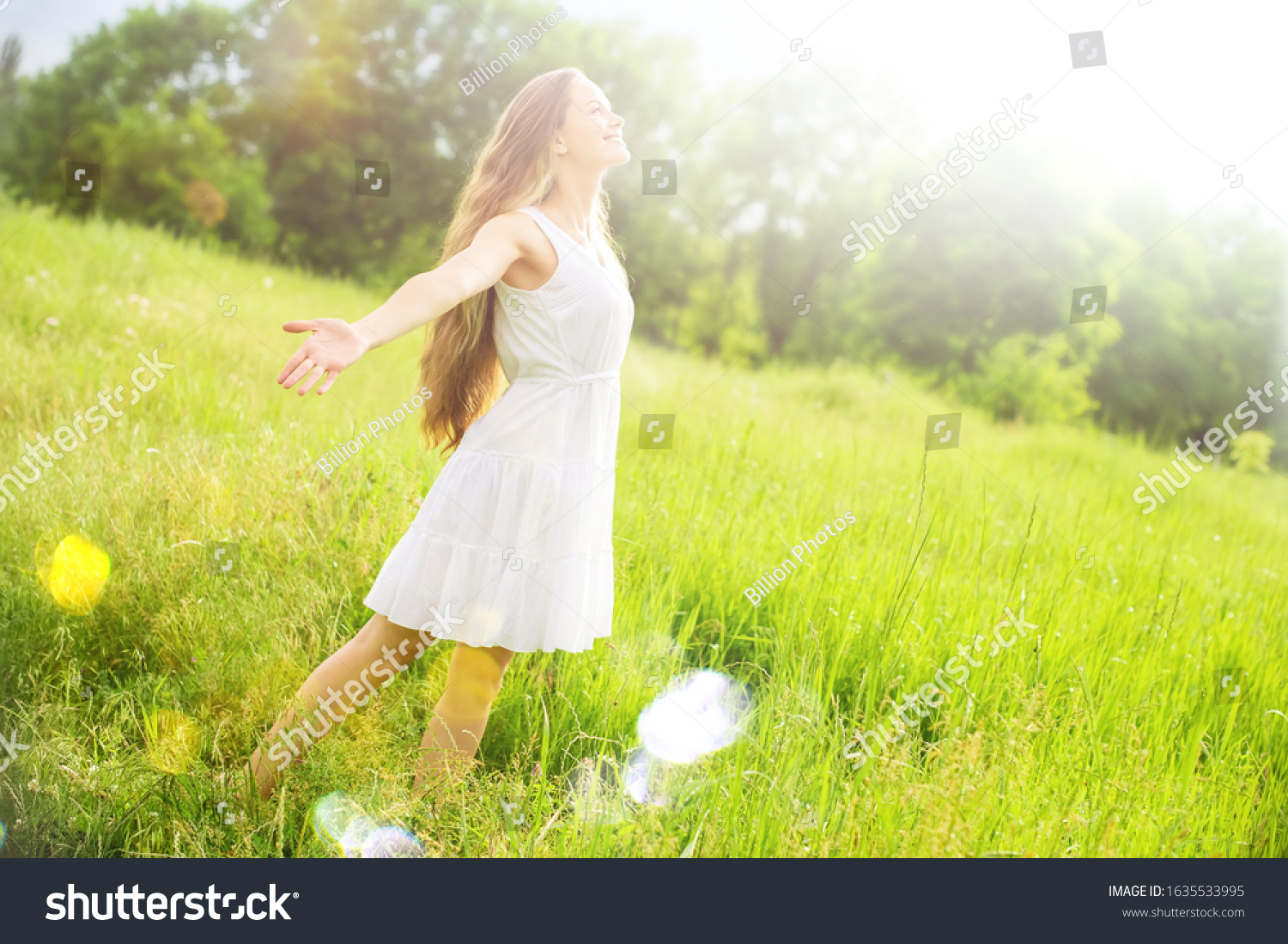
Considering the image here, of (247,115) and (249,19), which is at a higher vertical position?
(249,19)

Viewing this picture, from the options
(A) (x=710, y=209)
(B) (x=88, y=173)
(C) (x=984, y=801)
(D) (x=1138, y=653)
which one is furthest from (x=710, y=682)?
(A) (x=710, y=209)

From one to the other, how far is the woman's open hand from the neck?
72cm

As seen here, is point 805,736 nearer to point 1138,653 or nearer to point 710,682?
point 710,682

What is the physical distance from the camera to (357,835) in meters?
2.09

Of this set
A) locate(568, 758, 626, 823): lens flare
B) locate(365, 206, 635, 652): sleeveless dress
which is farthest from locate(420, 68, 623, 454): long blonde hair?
→ locate(568, 758, 626, 823): lens flare

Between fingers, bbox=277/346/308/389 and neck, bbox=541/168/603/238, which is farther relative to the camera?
neck, bbox=541/168/603/238

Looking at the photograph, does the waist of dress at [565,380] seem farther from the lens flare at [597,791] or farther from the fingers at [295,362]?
the lens flare at [597,791]

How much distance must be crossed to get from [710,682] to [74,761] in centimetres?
188

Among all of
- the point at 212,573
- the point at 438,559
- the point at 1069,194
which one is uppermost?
the point at 1069,194

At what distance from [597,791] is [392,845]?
55 cm

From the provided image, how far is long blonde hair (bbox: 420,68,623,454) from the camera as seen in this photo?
2.11m

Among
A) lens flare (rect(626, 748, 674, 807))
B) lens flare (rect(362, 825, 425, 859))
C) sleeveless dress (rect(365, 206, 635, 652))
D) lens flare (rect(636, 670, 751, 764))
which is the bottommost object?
lens flare (rect(362, 825, 425, 859))

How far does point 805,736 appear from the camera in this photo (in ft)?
7.79

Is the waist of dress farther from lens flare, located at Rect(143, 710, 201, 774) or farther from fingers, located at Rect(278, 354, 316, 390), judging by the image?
lens flare, located at Rect(143, 710, 201, 774)
